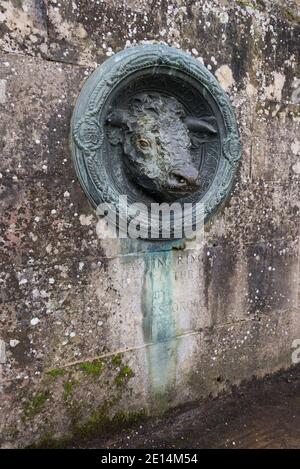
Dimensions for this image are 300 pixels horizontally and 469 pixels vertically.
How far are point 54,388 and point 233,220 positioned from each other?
5.59 ft

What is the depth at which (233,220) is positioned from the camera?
3324 mm

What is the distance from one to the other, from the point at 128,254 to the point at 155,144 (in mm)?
706

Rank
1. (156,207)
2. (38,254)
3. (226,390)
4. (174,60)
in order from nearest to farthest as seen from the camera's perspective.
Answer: (38,254) < (174,60) < (156,207) < (226,390)

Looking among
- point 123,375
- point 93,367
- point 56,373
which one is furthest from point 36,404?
point 123,375

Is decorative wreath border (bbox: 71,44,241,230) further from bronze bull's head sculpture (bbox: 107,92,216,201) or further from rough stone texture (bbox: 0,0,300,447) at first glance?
bronze bull's head sculpture (bbox: 107,92,216,201)

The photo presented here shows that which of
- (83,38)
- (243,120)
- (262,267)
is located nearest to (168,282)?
(262,267)

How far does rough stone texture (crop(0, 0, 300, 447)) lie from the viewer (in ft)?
7.93

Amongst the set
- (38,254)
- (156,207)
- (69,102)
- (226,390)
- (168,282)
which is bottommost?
(226,390)

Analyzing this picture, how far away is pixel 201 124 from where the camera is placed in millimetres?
2992

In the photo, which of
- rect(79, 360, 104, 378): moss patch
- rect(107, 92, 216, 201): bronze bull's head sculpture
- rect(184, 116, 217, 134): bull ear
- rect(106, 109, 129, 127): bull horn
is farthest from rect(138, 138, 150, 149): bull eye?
rect(79, 360, 104, 378): moss patch

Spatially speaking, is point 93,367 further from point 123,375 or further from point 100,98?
point 100,98

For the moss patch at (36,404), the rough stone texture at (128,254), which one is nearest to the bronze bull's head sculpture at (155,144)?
the rough stone texture at (128,254)

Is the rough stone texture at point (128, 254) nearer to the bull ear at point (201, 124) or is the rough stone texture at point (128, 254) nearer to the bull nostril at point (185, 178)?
the bull ear at point (201, 124)

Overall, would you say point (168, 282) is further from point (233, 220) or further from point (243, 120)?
point (243, 120)
